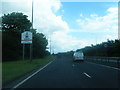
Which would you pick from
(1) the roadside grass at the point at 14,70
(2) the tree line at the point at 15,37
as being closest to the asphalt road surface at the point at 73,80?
(1) the roadside grass at the point at 14,70

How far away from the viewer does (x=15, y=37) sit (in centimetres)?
5794

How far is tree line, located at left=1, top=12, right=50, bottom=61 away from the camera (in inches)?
1996

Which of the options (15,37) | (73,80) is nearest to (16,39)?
(15,37)

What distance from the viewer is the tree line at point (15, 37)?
50.7 m

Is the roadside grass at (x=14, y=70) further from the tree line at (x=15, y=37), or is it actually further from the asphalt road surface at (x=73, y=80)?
the tree line at (x=15, y=37)

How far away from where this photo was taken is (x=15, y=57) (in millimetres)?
53875

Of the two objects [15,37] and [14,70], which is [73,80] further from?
[15,37]

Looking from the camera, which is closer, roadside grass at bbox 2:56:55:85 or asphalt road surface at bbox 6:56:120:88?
asphalt road surface at bbox 6:56:120:88

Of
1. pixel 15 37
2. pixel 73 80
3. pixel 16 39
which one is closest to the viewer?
pixel 73 80

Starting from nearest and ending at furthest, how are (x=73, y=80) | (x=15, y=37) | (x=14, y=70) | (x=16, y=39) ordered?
1. (x=73, y=80)
2. (x=14, y=70)
3. (x=16, y=39)
4. (x=15, y=37)

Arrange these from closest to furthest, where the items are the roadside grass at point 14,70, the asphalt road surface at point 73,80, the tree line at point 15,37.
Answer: the asphalt road surface at point 73,80 → the roadside grass at point 14,70 → the tree line at point 15,37

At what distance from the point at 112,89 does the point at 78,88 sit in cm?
154

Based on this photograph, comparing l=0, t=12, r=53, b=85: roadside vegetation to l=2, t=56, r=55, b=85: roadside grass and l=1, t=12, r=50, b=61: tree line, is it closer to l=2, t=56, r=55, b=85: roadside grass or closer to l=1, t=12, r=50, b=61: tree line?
l=1, t=12, r=50, b=61: tree line

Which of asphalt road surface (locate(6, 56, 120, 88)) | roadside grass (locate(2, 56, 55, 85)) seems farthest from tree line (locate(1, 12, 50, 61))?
asphalt road surface (locate(6, 56, 120, 88))
